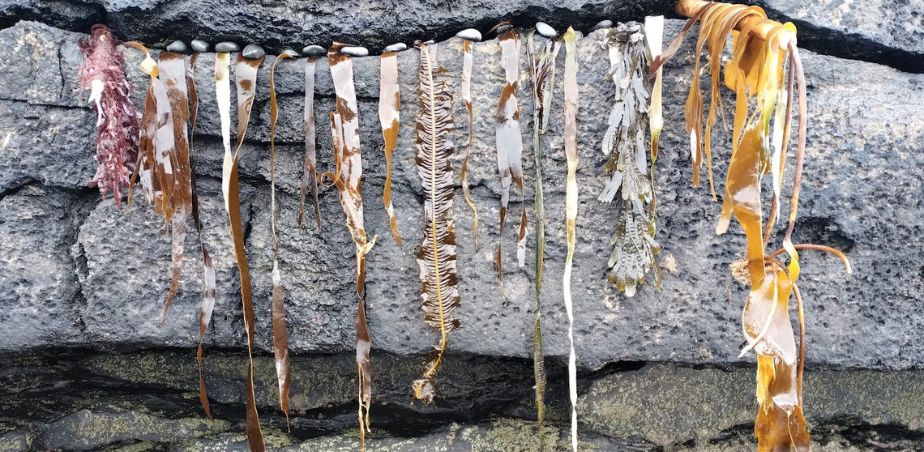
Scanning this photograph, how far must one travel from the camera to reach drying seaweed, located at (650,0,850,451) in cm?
104

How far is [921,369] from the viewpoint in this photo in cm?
144

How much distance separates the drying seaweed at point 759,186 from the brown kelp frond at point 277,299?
2.46ft

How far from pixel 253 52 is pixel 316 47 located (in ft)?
0.41

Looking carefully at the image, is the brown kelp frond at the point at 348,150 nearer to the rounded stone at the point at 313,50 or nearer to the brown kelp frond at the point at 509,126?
the rounded stone at the point at 313,50

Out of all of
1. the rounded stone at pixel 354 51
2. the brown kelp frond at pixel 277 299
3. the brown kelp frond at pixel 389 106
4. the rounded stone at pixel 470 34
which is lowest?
the brown kelp frond at pixel 277 299

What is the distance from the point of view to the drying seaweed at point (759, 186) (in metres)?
1.04

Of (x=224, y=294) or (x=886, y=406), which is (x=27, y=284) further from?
(x=886, y=406)

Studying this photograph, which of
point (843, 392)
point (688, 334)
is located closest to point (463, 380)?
point (688, 334)

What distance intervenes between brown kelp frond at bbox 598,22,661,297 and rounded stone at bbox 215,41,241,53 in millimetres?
749

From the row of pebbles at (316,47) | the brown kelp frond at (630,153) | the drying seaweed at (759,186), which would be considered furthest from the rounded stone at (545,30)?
the drying seaweed at (759,186)

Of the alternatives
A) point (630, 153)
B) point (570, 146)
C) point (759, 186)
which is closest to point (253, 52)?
point (570, 146)

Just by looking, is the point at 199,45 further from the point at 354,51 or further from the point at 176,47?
the point at 354,51

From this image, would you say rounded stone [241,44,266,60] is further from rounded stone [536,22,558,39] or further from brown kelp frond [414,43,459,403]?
rounded stone [536,22,558,39]

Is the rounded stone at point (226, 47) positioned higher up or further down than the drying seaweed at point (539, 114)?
higher up
